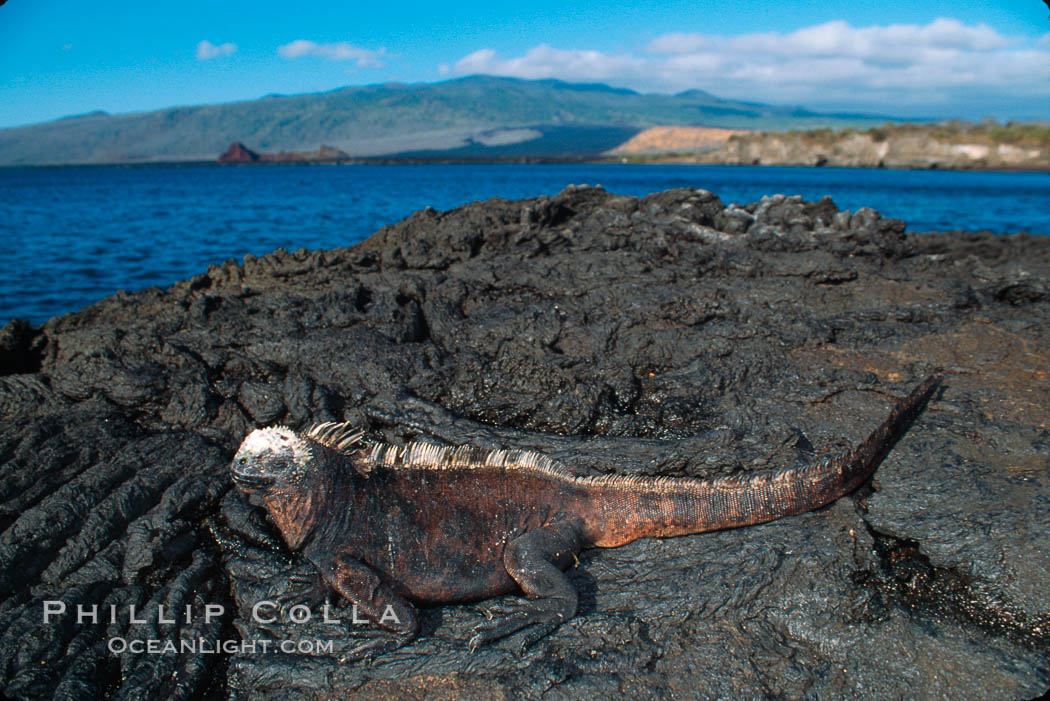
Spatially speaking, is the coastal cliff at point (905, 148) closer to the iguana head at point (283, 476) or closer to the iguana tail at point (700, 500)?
the iguana tail at point (700, 500)

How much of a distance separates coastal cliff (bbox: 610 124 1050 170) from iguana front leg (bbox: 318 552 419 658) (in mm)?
82240

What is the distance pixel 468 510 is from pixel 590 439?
122cm

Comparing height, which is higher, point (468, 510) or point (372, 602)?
point (468, 510)

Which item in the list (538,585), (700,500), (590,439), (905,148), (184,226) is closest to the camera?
(538,585)

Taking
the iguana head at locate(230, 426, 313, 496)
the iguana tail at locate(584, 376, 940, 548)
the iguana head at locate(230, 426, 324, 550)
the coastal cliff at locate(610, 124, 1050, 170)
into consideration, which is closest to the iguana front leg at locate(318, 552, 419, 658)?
the iguana head at locate(230, 426, 324, 550)

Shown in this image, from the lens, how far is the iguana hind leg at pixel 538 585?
127 inches

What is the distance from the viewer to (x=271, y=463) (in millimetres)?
3359

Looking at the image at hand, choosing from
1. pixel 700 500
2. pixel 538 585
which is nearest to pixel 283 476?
pixel 538 585

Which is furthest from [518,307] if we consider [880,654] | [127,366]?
[880,654]

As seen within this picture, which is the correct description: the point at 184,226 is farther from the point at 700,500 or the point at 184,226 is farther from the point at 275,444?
the point at 700,500

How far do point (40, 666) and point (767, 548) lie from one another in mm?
3598

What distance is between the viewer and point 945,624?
123 inches

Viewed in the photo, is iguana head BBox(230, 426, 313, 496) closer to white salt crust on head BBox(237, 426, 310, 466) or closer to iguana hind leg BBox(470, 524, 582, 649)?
white salt crust on head BBox(237, 426, 310, 466)

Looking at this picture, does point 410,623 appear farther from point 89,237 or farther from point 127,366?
point 89,237
